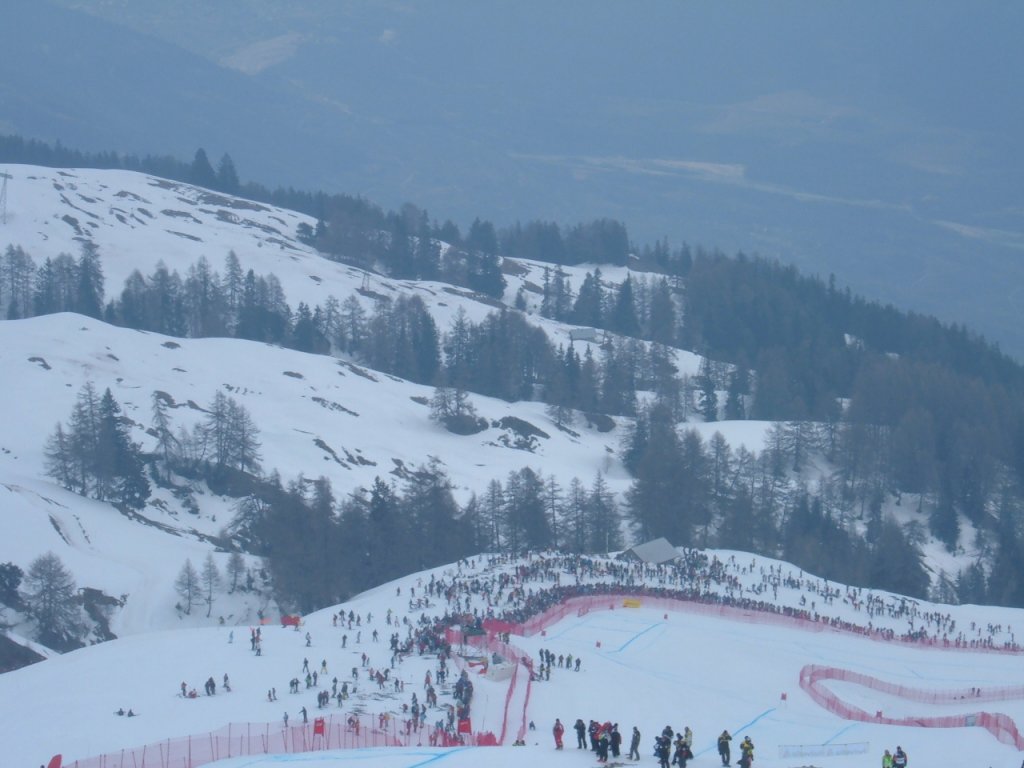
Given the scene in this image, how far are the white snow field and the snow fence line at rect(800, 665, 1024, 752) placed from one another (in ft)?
1.04

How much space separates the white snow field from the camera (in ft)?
86.9

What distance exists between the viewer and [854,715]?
1302 inches

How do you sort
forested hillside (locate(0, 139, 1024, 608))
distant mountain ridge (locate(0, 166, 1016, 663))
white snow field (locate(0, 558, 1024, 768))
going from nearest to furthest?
white snow field (locate(0, 558, 1024, 768))
distant mountain ridge (locate(0, 166, 1016, 663))
forested hillside (locate(0, 139, 1024, 608))

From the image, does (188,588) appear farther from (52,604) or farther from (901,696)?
(901,696)

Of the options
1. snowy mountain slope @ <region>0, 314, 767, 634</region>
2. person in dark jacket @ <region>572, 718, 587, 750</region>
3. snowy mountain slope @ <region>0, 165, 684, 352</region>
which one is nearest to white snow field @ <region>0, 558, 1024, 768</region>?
person in dark jacket @ <region>572, 718, 587, 750</region>

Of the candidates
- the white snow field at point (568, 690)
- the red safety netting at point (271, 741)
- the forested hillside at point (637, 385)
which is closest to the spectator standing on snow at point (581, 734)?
the white snow field at point (568, 690)

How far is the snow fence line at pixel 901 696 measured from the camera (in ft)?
105

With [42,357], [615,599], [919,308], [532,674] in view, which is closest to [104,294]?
[42,357]

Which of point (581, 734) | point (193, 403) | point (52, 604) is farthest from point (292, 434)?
point (581, 734)

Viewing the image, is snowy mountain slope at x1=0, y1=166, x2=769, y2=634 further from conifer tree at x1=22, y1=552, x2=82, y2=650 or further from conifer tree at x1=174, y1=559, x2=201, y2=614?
conifer tree at x1=22, y1=552, x2=82, y2=650

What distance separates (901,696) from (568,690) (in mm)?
10552

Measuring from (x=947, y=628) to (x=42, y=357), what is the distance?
151ft

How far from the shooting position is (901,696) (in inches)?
1437

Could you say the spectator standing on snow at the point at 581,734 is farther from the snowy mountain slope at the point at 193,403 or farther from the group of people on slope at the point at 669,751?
the snowy mountain slope at the point at 193,403
